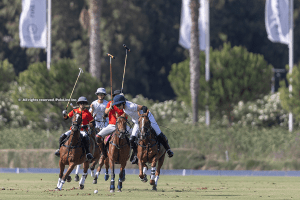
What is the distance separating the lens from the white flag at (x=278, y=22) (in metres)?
34.1

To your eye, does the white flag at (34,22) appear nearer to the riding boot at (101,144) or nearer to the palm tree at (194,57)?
the palm tree at (194,57)

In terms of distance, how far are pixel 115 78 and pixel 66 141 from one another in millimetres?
31680

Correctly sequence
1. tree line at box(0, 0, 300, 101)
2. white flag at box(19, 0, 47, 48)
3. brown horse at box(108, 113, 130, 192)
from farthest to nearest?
tree line at box(0, 0, 300, 101)
white flag at box(19, 0, 47, 48)
brown horse at box(108, 113, 130, 192)

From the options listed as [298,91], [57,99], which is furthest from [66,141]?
[298,91]

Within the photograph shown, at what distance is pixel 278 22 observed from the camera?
112 feet

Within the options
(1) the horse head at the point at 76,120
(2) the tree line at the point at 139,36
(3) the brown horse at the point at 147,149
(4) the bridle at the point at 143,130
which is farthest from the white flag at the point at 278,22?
(1) the horse head at the point at 76,120

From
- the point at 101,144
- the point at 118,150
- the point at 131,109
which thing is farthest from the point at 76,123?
the point at 101,144

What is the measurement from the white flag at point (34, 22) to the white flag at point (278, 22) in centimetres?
1198

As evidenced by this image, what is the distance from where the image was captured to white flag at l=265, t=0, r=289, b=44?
112 ft

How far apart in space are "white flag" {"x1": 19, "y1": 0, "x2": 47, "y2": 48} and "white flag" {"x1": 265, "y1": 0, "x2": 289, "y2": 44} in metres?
12.0

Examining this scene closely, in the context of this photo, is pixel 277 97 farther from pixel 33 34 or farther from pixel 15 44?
pixel 15 44

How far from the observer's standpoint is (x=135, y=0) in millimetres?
48312

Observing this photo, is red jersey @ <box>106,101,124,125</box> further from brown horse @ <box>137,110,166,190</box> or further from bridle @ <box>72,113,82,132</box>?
bridle @ <box>72,113,82,132</box>

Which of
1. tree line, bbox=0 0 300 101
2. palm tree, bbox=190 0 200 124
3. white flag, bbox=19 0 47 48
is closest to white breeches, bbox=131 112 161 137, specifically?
palm tree, bbox=190 0 200 124
